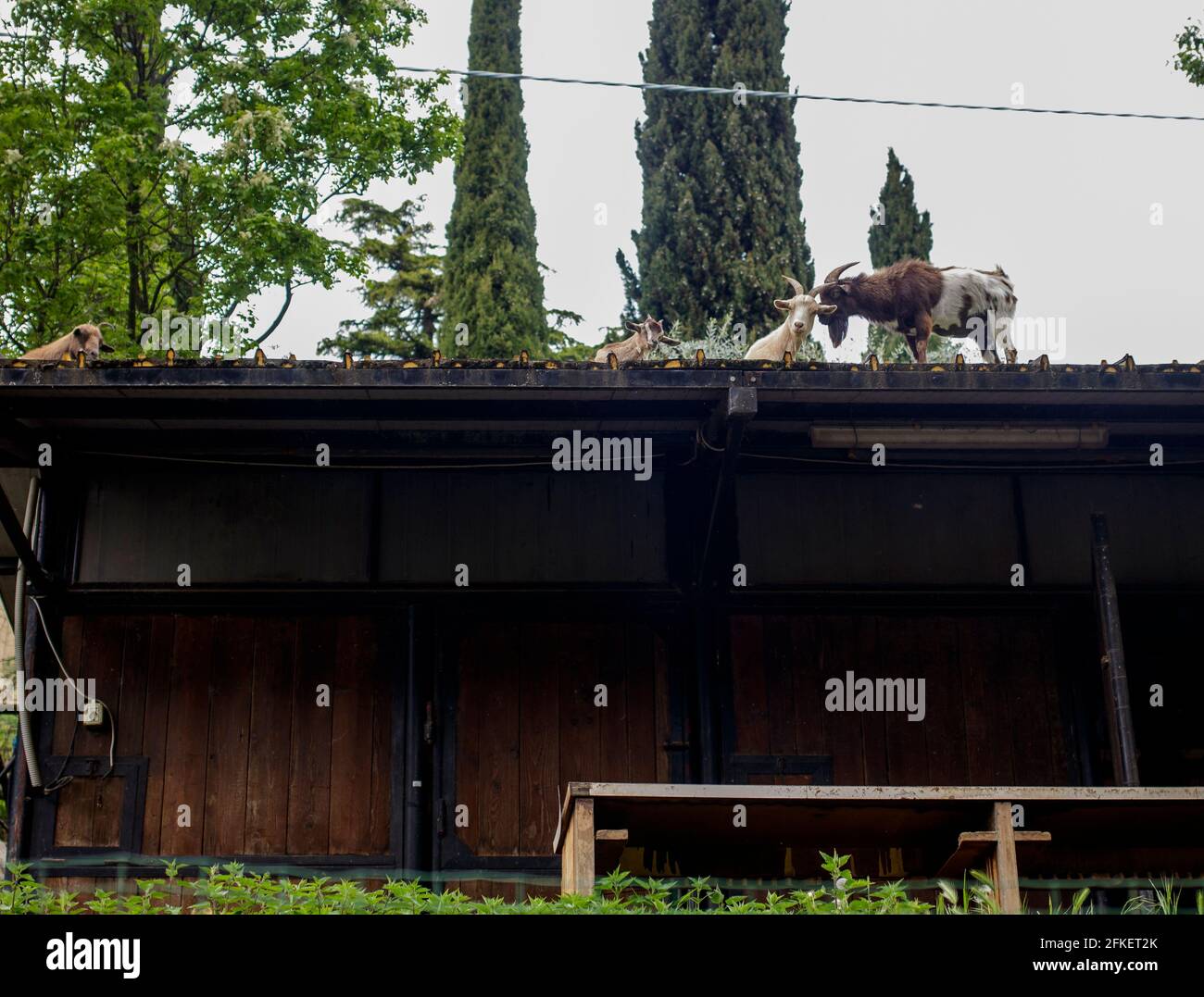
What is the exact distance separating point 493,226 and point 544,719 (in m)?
18.1

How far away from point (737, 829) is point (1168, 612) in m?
4.36

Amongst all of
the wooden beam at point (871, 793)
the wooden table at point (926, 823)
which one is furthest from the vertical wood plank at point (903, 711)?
the wooden beam at point (871, 793)

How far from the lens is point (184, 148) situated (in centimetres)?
1820

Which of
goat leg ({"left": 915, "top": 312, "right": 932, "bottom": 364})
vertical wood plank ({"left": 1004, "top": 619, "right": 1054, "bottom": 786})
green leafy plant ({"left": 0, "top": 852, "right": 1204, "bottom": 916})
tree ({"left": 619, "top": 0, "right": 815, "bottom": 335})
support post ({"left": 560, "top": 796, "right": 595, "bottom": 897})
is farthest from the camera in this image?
Result: tree ({"left": 619, "top": 0, "right": 815, "bottom": 335})

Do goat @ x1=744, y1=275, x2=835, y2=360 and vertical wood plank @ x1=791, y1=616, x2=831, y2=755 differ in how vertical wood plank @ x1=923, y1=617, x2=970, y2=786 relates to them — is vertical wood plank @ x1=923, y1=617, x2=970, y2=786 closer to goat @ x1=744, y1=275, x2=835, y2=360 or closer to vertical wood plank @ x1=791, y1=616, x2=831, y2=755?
vertical wood plank @ x1=791, y1=616, x2=831, y2=755

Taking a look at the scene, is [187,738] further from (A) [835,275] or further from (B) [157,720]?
(A) [835,275]

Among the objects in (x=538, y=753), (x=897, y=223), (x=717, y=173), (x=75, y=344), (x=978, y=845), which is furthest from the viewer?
(x=897, y=223)

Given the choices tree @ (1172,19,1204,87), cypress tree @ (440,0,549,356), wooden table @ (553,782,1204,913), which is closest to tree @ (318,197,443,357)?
cypress tree @ (440,0,549,356)

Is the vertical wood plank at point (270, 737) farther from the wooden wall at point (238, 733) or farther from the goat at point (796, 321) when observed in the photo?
the goat at point (796, 321)

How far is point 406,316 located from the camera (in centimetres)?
3050

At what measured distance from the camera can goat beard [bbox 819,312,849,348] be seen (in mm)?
11312

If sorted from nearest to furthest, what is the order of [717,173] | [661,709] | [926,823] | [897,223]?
1. [926,823]
2. [661,709]
3. [717,173]
4. [897,223]

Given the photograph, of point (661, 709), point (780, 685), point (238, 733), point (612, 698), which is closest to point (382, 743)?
point (238, 733)

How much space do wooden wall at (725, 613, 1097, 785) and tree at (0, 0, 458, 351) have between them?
11420 millimetres
